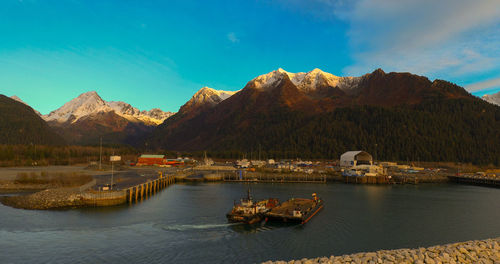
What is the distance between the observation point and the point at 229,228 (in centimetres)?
4209

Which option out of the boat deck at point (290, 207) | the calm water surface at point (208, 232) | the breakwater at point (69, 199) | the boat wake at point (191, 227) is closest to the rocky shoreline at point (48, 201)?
the breakwater at point (69, 199)

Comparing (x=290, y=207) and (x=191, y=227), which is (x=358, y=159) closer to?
(x=290, y=207)

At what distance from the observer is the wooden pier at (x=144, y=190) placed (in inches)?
2363

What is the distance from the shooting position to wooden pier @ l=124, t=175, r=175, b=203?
197 ft

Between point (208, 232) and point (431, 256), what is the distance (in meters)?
24.8

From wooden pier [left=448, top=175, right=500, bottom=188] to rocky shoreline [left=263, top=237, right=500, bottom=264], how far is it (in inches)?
3632

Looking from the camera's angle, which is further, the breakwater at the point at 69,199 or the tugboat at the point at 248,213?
the breakwater at the point at 69,199

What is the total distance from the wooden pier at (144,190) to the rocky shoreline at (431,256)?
43.9 m

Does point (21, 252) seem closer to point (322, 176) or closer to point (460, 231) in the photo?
point (460, 231)

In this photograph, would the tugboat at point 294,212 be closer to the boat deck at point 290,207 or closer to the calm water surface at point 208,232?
the boat deck at point 290,207

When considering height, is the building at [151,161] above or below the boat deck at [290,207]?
above

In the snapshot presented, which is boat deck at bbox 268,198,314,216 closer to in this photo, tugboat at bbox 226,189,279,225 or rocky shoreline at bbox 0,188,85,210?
tugboat at bbox 226,189,279,225

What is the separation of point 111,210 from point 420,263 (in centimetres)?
4505

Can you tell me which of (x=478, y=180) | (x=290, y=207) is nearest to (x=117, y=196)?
(x=290, y=207)
